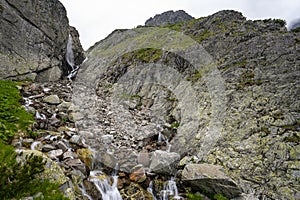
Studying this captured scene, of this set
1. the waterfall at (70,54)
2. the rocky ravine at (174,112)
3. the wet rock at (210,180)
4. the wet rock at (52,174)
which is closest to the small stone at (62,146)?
the rocky ravine at (174,112)

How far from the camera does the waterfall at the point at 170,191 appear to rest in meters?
8.72

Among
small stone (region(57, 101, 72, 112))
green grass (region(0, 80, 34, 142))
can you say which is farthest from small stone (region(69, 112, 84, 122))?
green grass (region(0, 80, 34, 142))

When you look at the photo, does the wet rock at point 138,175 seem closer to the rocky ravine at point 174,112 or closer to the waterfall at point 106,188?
the rocky ravine at point 174,112

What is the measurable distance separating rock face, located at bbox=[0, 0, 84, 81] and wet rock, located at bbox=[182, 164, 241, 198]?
18.7m

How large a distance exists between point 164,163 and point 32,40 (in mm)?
21171

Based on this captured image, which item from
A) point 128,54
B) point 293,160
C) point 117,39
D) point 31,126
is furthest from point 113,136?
point 117,39

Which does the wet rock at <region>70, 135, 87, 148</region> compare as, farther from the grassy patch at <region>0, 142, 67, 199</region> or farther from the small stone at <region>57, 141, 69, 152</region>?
the grassy patch at <region>0, 142, 67, 199</region>

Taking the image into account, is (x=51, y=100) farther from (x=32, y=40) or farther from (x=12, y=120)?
(x=32, y=40)

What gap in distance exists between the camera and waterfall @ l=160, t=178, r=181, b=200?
872 centimetres

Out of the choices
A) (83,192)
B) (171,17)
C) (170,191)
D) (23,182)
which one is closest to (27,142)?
(83,192)

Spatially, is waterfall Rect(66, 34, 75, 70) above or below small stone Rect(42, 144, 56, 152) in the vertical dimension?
above

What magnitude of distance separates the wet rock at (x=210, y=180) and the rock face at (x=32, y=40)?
18.7 metres

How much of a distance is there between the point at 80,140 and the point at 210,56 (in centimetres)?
1434

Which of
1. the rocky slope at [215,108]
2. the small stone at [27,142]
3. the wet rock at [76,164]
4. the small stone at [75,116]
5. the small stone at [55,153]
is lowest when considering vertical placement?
the wet rock at [76,164]
